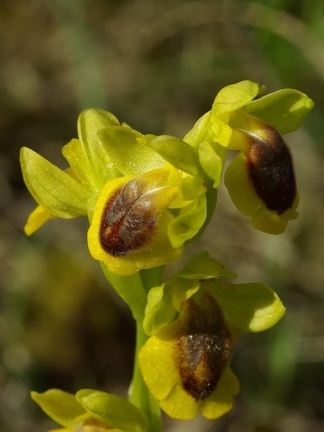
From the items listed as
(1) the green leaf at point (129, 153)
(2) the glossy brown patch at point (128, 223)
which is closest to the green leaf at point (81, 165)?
(1) the green leaf at point (129, 153)

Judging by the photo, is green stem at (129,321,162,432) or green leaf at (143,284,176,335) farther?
green stem at (129,321,162,432)

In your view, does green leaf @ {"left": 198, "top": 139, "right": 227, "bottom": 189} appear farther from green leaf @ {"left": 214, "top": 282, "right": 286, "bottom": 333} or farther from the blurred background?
the blurred background

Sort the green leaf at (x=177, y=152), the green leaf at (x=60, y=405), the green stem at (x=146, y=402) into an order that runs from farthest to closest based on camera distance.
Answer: the green leaf at (x=60, y=405)
the green stem at (x=146, y=402)
the green leaf at (x=177, y=152)

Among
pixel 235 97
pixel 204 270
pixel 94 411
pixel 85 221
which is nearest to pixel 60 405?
pixel 94 411

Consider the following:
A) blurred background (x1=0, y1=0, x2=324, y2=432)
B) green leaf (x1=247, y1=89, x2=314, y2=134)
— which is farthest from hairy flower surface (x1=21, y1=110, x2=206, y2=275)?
blurred background (x1=0, y1=0, x2=324, y2=432)

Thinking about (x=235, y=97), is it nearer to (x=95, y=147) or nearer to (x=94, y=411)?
(x=95, y=147)

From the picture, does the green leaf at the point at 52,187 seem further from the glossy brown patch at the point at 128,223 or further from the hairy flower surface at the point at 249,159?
the hairy flower surface at the point at 249,159

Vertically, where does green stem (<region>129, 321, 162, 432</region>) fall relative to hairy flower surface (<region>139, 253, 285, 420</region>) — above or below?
below

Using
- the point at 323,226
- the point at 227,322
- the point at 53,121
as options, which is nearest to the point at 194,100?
the point at 53,121
